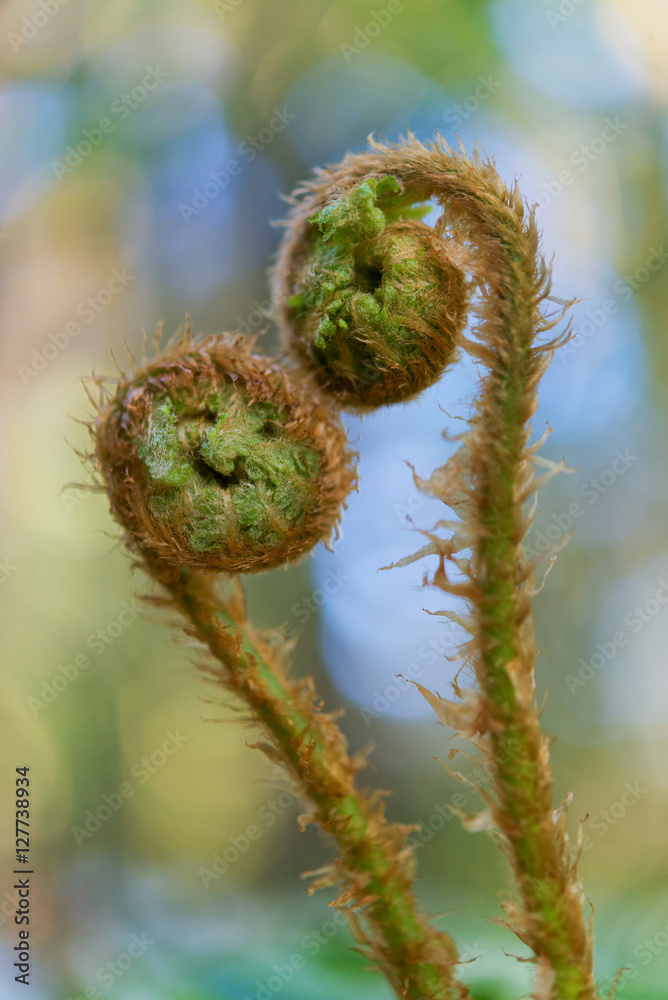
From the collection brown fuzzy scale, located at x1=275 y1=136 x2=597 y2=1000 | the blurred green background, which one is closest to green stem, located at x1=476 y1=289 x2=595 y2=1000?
brown fuzzy scale, located at x1=275 y1=136 x2=597 y2=1000

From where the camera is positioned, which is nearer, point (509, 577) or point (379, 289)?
point (509, 577)

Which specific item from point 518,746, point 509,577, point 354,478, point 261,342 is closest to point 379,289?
point 354,478

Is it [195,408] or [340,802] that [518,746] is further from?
[195,408]

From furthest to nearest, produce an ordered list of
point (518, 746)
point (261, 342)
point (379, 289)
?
point (261, 342) → point (379, 289) → point (518, 746)

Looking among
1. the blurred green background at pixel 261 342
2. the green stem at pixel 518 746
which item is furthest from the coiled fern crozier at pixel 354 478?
the blurred green background at pixel 261 342

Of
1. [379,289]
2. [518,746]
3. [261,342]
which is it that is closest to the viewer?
[518,746]

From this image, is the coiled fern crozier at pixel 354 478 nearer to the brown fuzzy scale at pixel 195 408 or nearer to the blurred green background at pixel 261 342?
the brown fuzzy scale at pixel 195 408

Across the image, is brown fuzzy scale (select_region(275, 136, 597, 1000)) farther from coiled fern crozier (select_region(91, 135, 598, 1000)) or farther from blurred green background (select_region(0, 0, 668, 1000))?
blurred green background (select_region(0, 0, 668, 1000))
